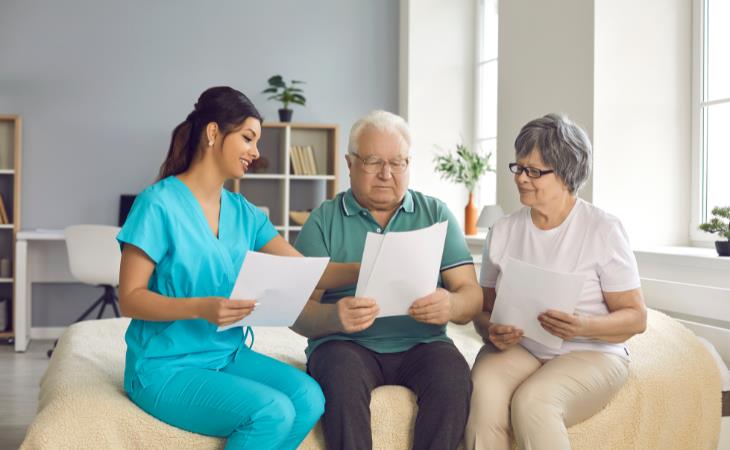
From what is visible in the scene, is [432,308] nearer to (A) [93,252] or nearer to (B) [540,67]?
(B) [540,67]

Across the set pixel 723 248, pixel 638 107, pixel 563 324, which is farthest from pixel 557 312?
pixel 638 107

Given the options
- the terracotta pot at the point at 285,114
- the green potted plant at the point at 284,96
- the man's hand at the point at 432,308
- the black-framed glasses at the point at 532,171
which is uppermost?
the green potted plant at the point at 284,96

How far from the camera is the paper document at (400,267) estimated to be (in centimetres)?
177

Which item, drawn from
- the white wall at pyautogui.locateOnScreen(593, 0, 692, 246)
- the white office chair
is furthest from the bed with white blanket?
the white office chair

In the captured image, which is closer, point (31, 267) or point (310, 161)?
point (31, 267)

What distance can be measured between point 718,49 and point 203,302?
8.73 ft

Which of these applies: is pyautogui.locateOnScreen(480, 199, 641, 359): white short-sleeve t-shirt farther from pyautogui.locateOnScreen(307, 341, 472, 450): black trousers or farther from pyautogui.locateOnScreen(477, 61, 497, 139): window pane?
pyautogui.locateOnScreen(477, 61, 497, 139): window pane

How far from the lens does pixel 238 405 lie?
5.50ft

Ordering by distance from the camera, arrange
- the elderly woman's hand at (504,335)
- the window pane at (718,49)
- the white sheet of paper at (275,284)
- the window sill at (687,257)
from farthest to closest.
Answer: the window pane at (718,49)
the window sill at (687,257)
the elderly woman's hand at (504,335)
the white sheet of paper at (275,284)

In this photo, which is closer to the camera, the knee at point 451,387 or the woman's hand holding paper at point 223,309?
the woman's hand holding paper at point 223,309

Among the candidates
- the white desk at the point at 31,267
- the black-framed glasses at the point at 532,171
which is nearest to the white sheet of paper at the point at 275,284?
the black-framed glasses at the point at 532,171

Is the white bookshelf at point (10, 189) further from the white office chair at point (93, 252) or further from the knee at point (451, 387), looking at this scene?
the knee at point (451, 387)

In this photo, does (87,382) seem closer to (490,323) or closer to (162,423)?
(162,423)

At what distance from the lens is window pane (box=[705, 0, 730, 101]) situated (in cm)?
336
